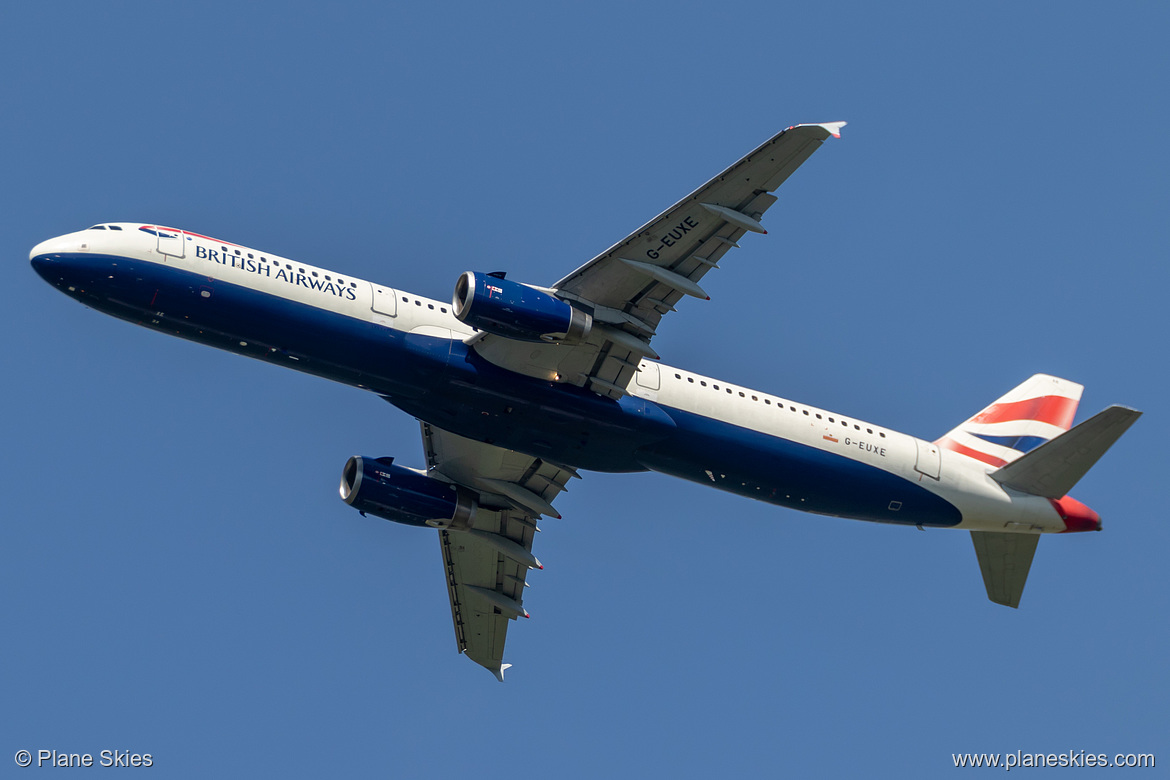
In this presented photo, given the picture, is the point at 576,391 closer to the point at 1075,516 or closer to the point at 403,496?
the point at 403,496

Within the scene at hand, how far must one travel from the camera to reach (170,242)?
37625mm

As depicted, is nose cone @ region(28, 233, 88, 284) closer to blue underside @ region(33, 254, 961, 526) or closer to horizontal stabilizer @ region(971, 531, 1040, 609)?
blue underside @ region(33, 254, 961, 526)

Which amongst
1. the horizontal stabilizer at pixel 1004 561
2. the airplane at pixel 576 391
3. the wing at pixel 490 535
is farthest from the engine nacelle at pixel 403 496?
the horizontal stabilizer at pixel 1004 561

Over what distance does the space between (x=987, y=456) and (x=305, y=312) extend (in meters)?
27.1

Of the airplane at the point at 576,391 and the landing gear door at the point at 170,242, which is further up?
the landing gear door at the point at 170,242

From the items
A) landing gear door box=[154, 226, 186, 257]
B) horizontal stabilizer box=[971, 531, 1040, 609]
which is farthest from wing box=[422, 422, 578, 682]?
horizontal stabilizer box=[971, 531, 1040, 609]

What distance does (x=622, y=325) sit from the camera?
129 feet

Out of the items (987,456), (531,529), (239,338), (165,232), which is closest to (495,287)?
(239,338)

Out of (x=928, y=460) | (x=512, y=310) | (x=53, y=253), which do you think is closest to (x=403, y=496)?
(x=512, y=310)

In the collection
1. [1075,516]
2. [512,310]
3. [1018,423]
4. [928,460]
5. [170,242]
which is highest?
[1018,423]

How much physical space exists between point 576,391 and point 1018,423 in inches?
788

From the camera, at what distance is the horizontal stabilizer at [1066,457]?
139ft

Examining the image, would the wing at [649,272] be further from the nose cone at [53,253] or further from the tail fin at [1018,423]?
the tail fin at [1018,423]

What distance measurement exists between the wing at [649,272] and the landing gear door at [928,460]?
12.2 meters
